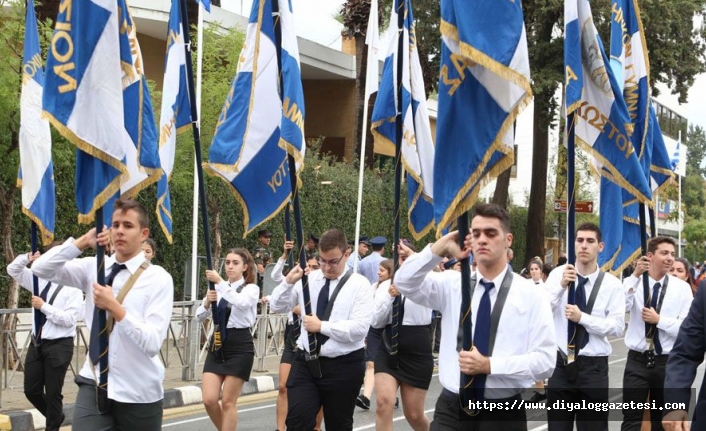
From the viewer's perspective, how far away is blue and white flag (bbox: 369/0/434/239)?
38.4 ft

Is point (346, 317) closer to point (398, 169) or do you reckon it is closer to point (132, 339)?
point (132, 339)

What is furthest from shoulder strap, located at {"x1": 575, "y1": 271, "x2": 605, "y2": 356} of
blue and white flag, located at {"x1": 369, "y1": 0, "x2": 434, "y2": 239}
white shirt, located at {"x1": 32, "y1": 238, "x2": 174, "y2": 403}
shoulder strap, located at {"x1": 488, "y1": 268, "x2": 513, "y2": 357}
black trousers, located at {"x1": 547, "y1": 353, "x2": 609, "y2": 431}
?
white shirt, located at {"x1": 32, "y1": 238, "x2": 174, "y2": 403}

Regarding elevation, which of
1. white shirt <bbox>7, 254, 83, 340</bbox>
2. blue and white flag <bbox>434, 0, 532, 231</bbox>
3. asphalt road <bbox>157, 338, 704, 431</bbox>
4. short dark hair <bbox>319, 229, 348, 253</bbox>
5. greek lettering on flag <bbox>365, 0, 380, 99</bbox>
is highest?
greek lettering on flag <bbox>365, 0, 380, 99</bbox>

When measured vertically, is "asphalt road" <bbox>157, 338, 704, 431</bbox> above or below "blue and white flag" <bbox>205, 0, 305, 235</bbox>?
below

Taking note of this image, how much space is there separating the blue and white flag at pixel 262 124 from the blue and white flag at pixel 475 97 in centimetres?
350

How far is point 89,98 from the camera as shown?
7516 mm

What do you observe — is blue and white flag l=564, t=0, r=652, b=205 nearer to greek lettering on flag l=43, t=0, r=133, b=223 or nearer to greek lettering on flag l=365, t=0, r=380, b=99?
greek lettering on flag l=43, t=0, r=133, b=223

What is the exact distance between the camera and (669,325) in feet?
33.6

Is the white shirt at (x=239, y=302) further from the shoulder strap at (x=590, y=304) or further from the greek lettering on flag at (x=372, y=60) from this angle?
the greek lettering on flag at (x=372, y=60)

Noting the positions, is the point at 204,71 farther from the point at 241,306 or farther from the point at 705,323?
the point at 705,323

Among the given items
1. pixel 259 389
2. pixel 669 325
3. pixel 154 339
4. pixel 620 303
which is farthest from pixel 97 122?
pixel 259 389

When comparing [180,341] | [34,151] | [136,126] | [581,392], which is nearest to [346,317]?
[581,392]

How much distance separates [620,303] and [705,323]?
3788 millimetres

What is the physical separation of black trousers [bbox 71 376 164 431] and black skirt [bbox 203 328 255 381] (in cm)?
372
